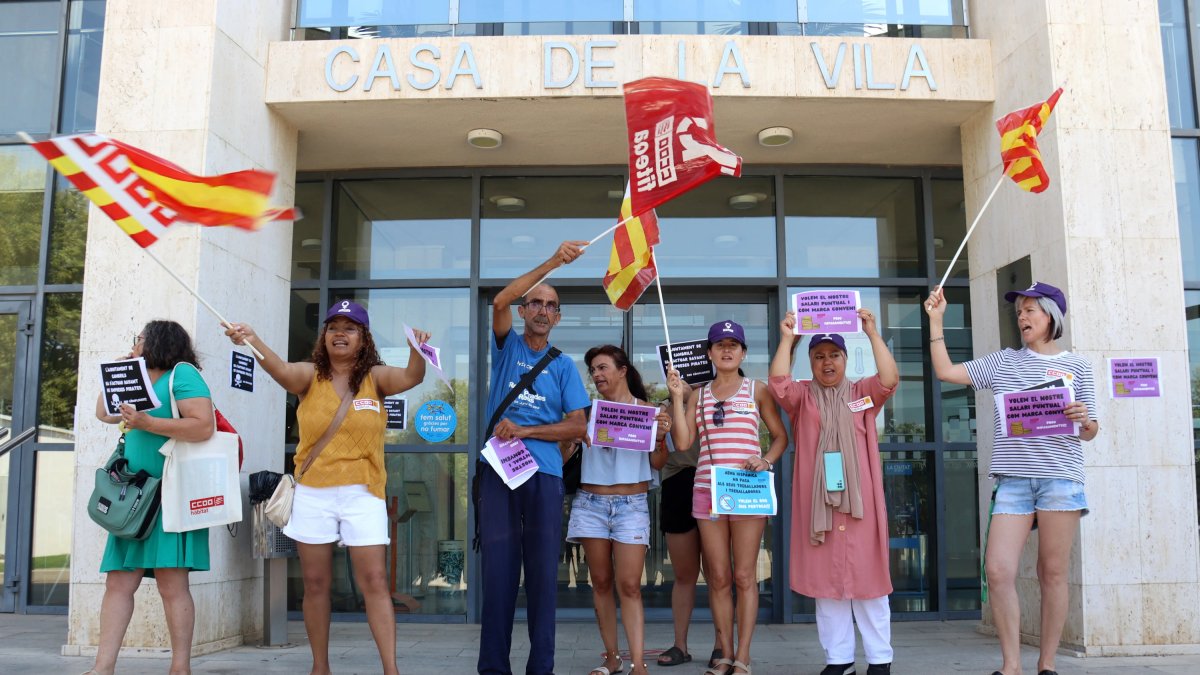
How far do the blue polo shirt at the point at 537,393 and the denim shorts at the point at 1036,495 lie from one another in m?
2.09

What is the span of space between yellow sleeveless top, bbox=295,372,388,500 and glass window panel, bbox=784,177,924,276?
412 centimetres

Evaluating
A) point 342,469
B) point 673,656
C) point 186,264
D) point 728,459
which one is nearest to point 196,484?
point 342,469

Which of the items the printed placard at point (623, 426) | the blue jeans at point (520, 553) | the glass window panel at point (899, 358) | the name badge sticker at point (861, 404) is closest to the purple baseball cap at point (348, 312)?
the blue jeans at point (520, 553)

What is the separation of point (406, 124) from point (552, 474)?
3.36m

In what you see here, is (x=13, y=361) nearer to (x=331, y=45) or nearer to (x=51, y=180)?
(x=51, y=180)

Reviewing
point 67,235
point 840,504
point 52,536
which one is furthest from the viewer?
point 67,235

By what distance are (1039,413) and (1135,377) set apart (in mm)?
1316

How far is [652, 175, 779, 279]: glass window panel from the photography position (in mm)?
7688

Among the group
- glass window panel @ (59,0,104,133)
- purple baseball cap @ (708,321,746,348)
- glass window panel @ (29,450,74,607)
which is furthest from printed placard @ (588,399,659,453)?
glass window panel @ (59,0,104,133)

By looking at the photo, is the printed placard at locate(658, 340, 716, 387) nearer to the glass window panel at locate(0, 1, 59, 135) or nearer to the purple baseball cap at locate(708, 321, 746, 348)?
the purple baseball cap at locate(708, 321, 746, 348)

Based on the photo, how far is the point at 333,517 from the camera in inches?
174

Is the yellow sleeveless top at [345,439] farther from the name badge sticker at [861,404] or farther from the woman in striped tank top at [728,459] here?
the name badge sticker at [861,404]

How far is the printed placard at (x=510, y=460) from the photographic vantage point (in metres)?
4.49

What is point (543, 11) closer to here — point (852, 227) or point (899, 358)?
point (852, 227)
